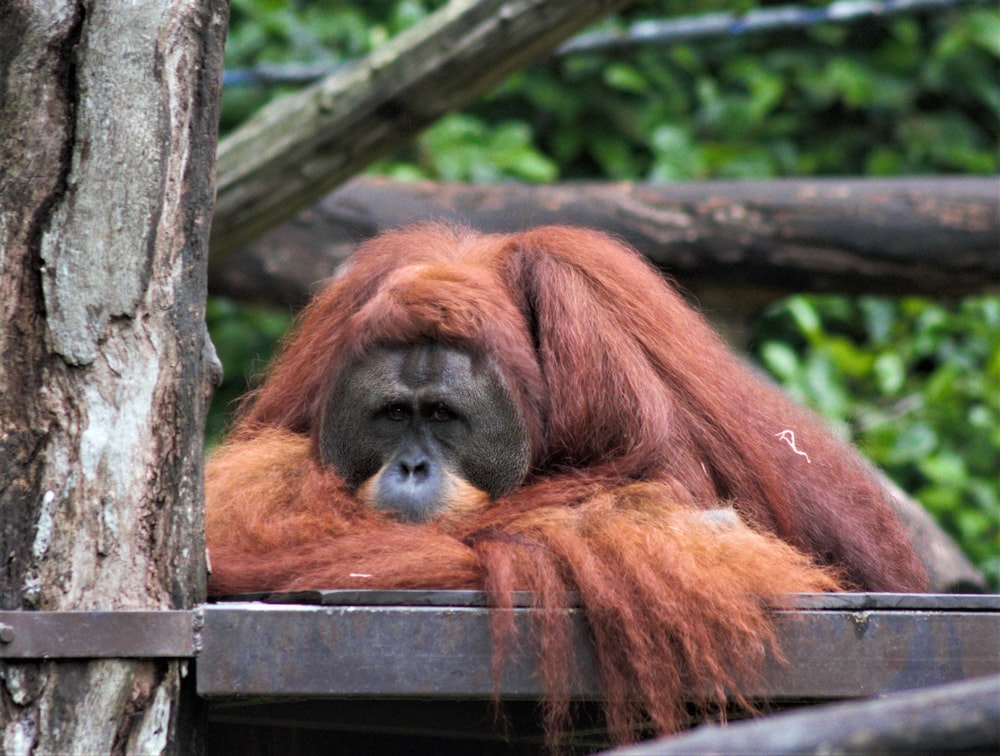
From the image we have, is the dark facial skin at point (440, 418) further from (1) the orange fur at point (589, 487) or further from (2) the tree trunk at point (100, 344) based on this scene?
(2) the tree trunk at point (100, 344)

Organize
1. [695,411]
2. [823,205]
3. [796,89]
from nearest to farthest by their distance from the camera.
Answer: [695,411], [823,205], [796,89]

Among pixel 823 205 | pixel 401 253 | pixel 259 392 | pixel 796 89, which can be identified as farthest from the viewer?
pixel 796 89

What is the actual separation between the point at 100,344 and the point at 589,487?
768mm

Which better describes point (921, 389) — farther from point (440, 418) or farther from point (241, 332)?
point (440, 418)

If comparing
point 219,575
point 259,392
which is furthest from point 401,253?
point 219,575

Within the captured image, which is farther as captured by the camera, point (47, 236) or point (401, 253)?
point (401, 253)

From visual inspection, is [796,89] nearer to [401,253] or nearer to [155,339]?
[401,253]

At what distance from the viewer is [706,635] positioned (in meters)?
1.70

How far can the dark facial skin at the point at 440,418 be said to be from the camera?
2133 mm

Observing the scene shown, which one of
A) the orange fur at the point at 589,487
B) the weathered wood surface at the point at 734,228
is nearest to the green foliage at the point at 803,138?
the weathered wood surface at the point at 734,228

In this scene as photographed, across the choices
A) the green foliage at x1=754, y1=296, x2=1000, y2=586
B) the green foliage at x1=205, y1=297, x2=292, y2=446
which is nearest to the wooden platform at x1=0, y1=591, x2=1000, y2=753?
the green foliage at x1=754, y1=296, x2=1000, y2=586

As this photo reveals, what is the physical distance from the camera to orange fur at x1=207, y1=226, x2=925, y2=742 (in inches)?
67.1

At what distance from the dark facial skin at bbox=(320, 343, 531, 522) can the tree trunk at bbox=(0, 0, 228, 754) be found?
0.51 metres

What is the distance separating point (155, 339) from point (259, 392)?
0.99 meters
